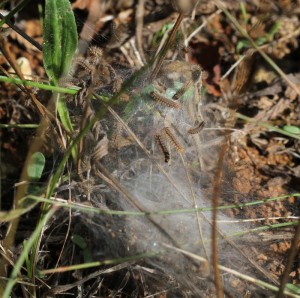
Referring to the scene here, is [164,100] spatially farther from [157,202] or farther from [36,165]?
[36,165]

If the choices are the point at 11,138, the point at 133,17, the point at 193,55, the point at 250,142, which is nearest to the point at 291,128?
the point at 250,142

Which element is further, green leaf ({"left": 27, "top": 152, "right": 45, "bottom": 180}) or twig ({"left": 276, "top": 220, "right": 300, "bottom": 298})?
green leaf ({"left": 27, "top": 152, "right": 45, "bottom": 180})

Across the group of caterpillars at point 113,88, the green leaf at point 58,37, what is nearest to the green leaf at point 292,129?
the group of caterpillars at point 113,88

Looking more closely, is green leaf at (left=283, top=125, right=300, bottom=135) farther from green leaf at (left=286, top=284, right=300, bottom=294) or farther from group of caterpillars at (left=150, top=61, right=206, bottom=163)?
green leaf at (left=286, top=284, right=300, bottom=294)

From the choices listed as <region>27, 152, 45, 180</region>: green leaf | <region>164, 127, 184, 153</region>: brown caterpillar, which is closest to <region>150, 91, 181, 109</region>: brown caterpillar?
<region>164, 127, 184, 153</region>: brown caterpillar

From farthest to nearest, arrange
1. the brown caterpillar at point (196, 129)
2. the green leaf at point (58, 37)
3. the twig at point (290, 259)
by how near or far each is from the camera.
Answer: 1. the brown caterpillar at point (196, 129)
2. the green leaf at point (58, 37)
3. the twig at point (290, 259)

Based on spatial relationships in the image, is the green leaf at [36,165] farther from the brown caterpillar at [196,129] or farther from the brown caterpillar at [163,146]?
the brown caterpillar at [196,129]
